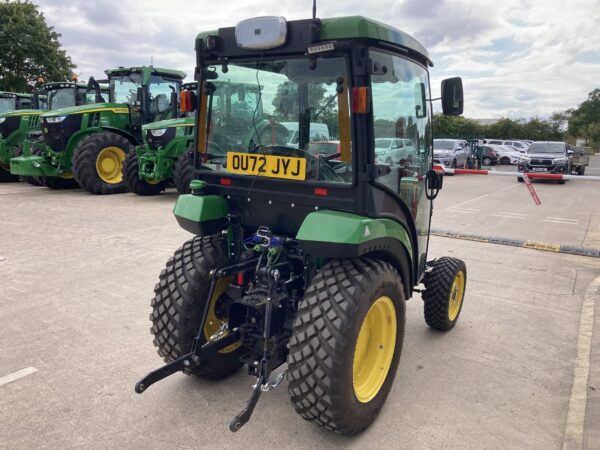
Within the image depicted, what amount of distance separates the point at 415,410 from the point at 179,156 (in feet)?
29.8

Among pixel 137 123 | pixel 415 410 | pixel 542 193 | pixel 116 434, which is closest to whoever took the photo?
pixel 116 434

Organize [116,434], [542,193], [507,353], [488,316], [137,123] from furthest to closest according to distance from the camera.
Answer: [542,193] → [137,123] → [488,316] → [507,353] → [116,434]

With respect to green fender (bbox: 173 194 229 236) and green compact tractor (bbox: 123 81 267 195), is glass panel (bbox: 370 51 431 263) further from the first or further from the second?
green compact tractor (bbox: 123 81 267 195)

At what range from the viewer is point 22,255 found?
250 inches

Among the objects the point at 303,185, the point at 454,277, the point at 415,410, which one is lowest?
the point at 415,410

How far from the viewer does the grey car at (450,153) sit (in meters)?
21.5

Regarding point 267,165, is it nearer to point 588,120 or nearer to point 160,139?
point 160,139

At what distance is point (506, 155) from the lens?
32594 mm

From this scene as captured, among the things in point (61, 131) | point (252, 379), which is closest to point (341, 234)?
point (252, 379)

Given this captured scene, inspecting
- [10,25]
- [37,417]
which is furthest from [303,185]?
[10,25]

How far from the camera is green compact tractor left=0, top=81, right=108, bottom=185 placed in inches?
525

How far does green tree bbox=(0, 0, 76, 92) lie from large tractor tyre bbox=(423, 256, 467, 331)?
89.1 ft

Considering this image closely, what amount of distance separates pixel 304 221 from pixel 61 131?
1077 centimetres

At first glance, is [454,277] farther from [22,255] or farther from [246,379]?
[22,255]
